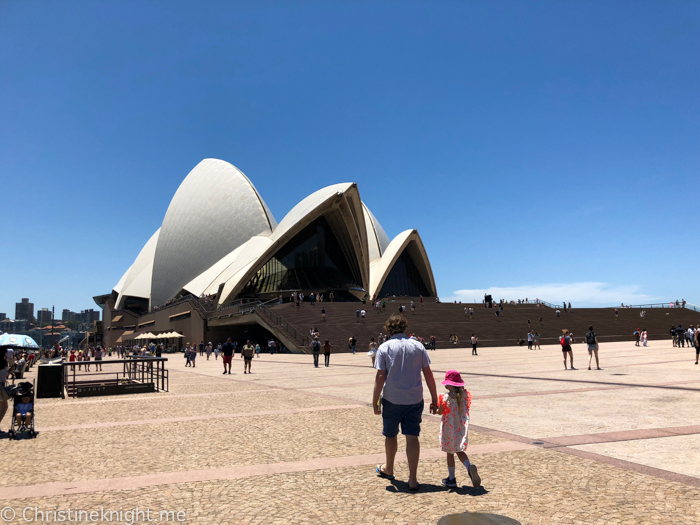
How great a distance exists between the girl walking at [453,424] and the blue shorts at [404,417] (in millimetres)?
223

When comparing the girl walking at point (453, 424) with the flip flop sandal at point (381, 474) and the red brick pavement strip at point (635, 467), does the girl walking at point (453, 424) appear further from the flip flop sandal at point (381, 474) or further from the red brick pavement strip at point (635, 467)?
the red brick pavement strip at point (635, 467)

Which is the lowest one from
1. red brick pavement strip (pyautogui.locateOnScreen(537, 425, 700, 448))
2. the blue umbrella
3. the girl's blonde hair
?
red brick pavement strip (pyautogui.locateOnScreen(537, 425, 700, 448))

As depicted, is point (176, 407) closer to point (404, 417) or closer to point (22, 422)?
point (22, 422)

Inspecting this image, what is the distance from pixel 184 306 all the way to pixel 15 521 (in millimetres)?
39334

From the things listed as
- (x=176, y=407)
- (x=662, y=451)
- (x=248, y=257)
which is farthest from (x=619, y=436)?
(x=248, y=257)

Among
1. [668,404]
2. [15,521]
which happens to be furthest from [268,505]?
[668,404]

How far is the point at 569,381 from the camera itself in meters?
9.91

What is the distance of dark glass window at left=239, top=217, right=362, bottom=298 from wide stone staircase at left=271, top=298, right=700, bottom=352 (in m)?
11.6

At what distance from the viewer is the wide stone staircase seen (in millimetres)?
26203

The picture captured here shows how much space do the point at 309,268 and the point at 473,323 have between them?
63.0 ft

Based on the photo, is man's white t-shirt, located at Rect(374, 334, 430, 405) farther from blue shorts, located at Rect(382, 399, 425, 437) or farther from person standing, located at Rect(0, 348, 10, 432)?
person standing, located at Rect(0, 348, 10, 432)

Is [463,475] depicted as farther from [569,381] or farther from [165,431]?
[569,381]

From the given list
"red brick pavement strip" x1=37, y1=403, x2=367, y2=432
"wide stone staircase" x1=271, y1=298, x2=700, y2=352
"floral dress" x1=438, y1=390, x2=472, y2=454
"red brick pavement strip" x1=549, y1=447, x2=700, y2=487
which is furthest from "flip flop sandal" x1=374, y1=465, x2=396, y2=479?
"wide stone staircase" x1=271, y1=298, x2=700, y2=352

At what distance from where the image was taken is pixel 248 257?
4578 centimetres
